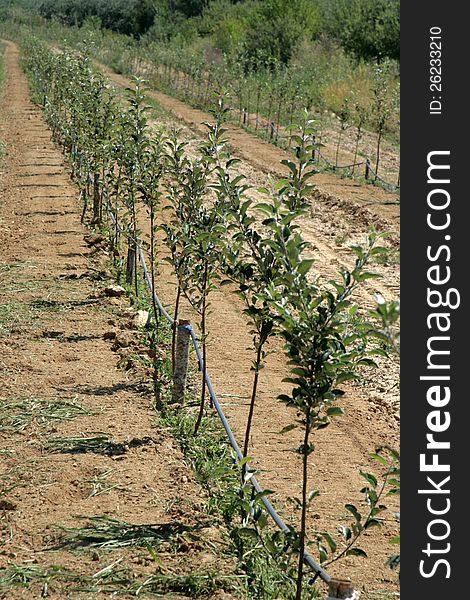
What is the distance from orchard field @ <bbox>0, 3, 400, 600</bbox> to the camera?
419cm

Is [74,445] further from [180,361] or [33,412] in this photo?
[180,361]

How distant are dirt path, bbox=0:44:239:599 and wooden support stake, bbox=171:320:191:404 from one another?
0.83ft

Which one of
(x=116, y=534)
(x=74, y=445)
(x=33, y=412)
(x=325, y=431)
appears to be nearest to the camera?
(x=116, y=534)

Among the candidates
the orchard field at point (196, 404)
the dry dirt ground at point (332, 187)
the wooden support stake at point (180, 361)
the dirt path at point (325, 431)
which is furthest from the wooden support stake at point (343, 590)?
the dry dirt ground at point (332, 187)

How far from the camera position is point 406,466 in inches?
145

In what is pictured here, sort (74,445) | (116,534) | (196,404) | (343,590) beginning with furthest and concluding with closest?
(196,404), (74,445), (116,534), (343,590)

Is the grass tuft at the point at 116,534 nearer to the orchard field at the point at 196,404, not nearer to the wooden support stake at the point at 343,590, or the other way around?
the orchard field at the point at 196,404

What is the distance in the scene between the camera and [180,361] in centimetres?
668

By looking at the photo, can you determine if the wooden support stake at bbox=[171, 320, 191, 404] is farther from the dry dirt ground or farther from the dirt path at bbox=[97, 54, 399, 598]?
the dry dirt ground

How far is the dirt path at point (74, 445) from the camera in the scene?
4867 mm

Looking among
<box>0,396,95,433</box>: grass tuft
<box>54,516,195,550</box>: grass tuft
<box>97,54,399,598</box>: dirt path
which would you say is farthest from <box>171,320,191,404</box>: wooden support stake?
<box>54,516,195,550</box>: grass tuft

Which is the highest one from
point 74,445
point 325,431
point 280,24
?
point 280,24

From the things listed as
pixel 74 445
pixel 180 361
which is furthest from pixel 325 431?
pixel 74 445

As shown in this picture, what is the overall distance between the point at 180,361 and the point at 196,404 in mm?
541
